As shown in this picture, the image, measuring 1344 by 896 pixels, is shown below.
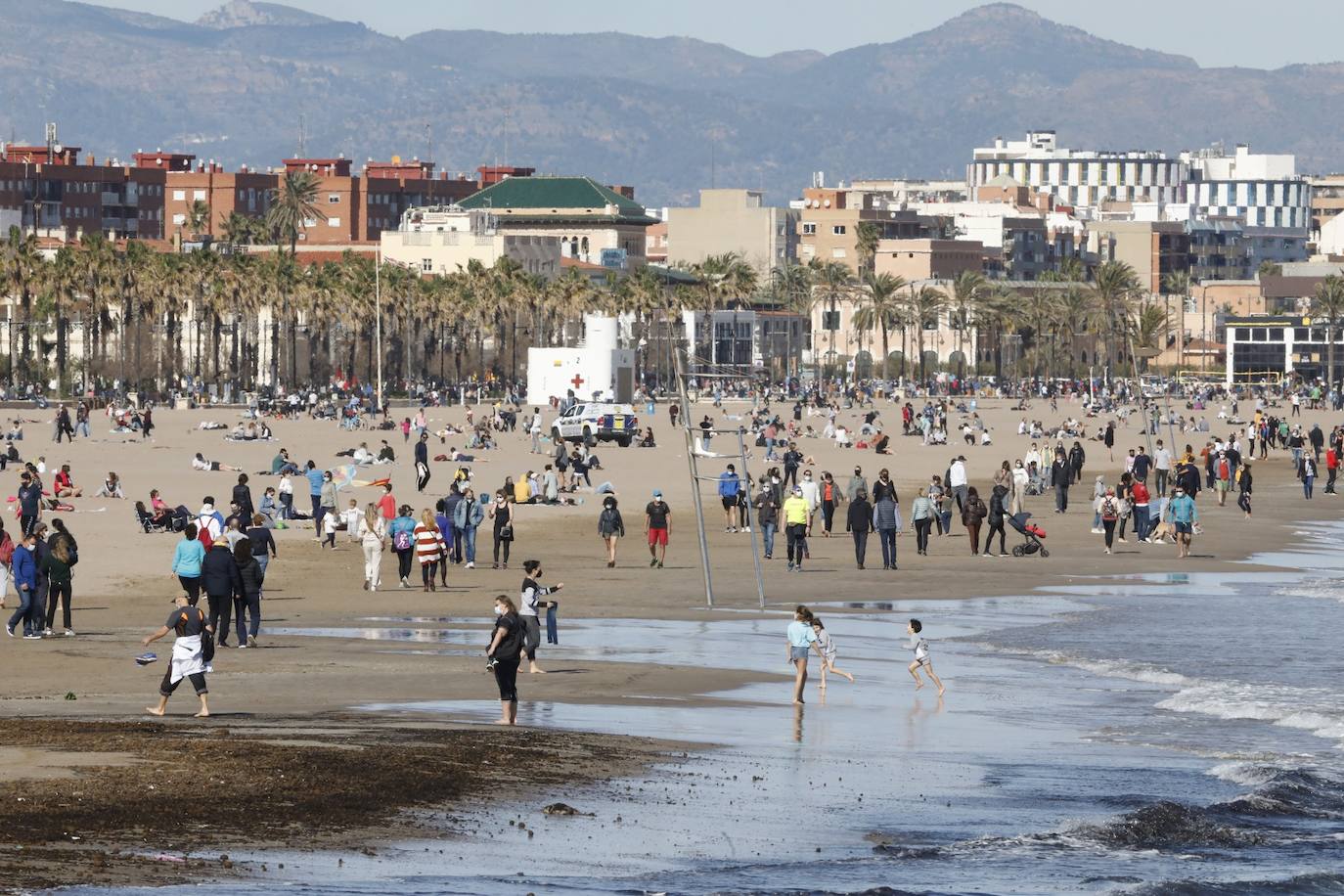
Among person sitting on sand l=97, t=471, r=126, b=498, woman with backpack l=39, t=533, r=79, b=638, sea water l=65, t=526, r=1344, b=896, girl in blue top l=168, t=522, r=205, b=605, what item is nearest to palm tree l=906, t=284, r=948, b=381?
person sitting on sand l=97, t=471, r=126, b=498

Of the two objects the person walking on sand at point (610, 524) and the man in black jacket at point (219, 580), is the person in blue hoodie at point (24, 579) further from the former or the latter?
the person walking on sand at point (610, 524)

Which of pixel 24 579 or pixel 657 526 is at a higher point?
pixel 24 579

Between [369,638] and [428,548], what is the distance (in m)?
4.86

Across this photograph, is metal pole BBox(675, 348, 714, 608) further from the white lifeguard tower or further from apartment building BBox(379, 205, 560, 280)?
apartment building BBox(379, 205, 560, 280)

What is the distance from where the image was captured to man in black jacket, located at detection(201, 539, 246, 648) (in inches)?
880

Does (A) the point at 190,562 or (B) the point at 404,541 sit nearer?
(A) the point at 190,562

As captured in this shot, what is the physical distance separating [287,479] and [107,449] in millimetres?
22930

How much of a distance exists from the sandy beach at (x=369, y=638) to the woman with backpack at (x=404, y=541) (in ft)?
1.49

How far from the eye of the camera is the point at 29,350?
112188mm

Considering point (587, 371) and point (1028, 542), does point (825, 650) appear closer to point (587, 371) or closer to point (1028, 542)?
point (1028, 542)

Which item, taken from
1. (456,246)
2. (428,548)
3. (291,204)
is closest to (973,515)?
(428,548)

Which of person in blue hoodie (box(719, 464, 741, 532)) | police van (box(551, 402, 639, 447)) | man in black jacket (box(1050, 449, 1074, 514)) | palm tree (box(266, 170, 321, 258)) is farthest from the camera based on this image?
palm tree (box(266, 170, 321, 258))

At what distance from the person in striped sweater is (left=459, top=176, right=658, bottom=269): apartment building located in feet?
518

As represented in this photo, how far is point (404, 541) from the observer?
30.0m
